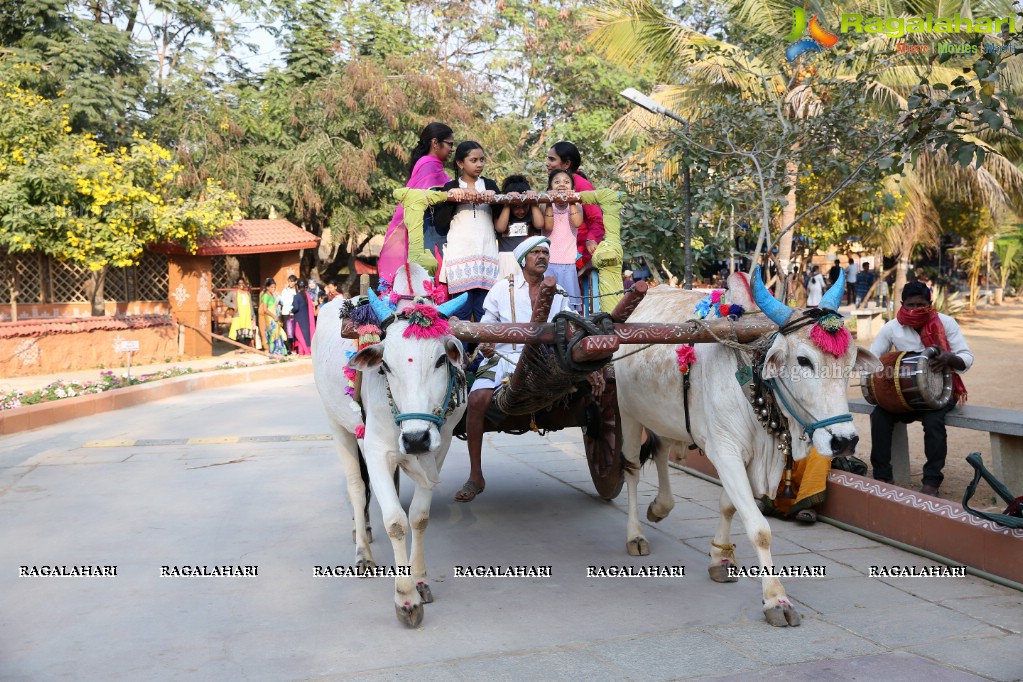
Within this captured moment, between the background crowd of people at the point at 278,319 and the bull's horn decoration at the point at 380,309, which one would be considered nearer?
the bull's horn decoration at the point at 380,309

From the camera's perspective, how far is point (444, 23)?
82.8 ft

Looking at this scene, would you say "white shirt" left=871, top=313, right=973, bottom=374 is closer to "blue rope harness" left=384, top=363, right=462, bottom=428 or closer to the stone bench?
the stone bench

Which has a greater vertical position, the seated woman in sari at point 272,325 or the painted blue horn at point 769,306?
the painted blue horn at point 769,306

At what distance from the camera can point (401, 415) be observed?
432cm

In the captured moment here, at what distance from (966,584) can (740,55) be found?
1117 centimetres

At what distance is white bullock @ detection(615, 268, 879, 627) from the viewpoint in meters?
4.30

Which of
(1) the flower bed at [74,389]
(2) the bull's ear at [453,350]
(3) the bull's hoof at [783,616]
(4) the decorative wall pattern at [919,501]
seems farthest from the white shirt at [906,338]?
(1) the flower bed at [74,389]

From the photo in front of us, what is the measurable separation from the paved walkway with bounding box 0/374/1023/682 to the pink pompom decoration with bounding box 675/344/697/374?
1210 millimetres

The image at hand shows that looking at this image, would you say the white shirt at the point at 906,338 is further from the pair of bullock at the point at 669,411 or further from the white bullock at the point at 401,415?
the white bullock at the point at 401,415

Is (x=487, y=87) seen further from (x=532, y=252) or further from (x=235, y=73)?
(x=532, y=252)

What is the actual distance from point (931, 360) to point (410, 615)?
3973 millimetres

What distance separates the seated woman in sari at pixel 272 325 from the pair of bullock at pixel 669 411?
14.5 metres

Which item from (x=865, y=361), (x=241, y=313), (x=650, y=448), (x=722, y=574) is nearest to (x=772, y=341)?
(x=865, y=361)

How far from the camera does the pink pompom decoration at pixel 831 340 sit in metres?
4.29
